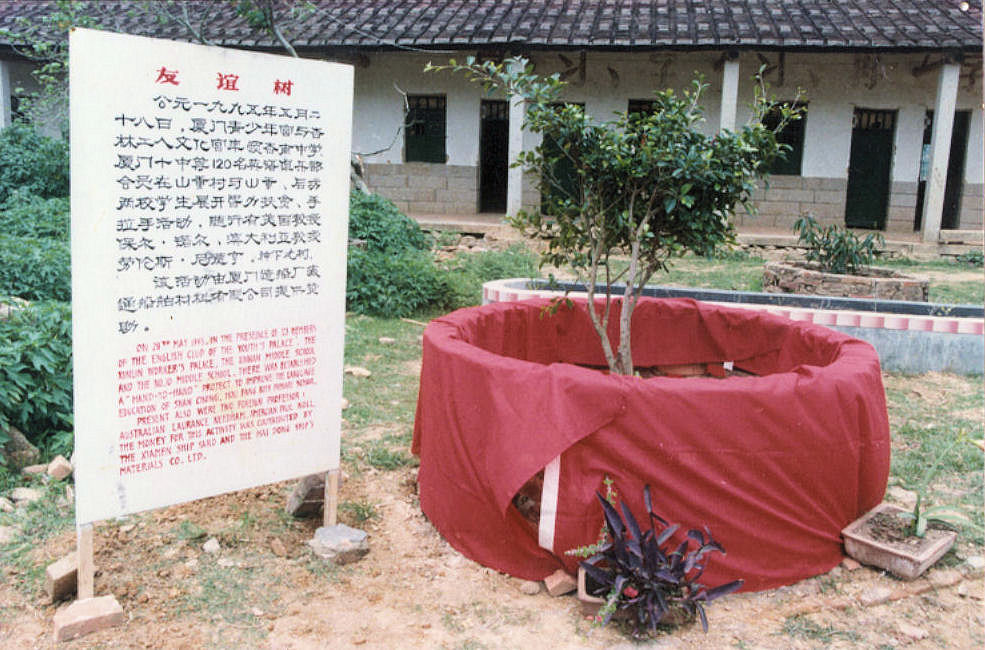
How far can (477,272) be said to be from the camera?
31.5 ft

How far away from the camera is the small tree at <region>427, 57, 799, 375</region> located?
12.7ft

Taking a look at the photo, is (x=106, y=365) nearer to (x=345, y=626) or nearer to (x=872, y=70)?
(x=345, y=626)

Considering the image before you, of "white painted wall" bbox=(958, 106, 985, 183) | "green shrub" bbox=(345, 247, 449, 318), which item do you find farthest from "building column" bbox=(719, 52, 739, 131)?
"green shrub" bbox=(345, 247, 449, 318)

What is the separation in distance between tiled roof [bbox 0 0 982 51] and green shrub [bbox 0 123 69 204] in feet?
7.23

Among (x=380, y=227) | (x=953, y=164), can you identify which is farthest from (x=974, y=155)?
(x=380, y=227)

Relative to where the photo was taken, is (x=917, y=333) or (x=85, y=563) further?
(x=917, y=333)

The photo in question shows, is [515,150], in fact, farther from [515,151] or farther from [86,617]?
[86,617]

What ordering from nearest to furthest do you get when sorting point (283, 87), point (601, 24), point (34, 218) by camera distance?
point (283, 87) < point (34, 218) < point (601, 24)

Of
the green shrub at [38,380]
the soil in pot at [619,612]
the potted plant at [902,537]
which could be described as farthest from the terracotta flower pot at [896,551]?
the green shrub at [38,380]

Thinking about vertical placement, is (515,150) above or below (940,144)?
below

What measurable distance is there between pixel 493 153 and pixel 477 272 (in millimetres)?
7234

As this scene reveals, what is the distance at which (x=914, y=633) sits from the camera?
3.09 metres

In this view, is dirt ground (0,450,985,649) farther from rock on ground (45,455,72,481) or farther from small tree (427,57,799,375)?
small tree (427,57,799,375)

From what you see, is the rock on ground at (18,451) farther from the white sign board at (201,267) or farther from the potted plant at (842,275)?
the potted plant at (842,275)
